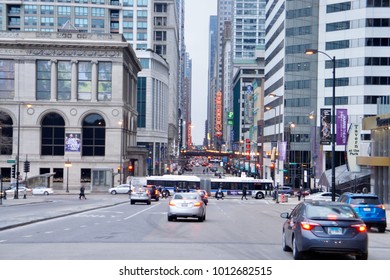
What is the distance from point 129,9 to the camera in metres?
130

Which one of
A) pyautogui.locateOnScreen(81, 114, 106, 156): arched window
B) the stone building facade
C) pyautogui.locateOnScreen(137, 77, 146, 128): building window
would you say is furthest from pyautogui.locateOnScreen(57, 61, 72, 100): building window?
pyautogui.locateOnScreen(137, 77, 146, 128): building window

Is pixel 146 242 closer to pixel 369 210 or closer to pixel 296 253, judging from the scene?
pixel 296 253

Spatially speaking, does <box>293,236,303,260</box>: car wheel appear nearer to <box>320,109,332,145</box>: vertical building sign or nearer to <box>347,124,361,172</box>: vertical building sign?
<box>320,109,332,145</box>: vertical building sign

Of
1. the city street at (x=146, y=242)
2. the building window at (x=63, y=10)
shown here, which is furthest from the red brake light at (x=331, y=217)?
the building window at (x=63, y=10)

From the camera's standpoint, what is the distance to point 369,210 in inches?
1009

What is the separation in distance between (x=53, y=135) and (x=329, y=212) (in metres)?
77.1

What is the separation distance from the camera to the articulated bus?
77938 mm

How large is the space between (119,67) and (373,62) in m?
35.0

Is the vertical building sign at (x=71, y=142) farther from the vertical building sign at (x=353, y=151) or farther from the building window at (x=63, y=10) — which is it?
the vertical building sign at (x=353, y=151)

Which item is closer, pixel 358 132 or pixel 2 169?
pixel 358 132

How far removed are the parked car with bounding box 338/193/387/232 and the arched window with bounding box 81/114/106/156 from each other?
215 ft

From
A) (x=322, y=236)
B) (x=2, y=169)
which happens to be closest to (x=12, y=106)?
(x=2, y=169)

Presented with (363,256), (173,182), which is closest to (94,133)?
(173,182)
